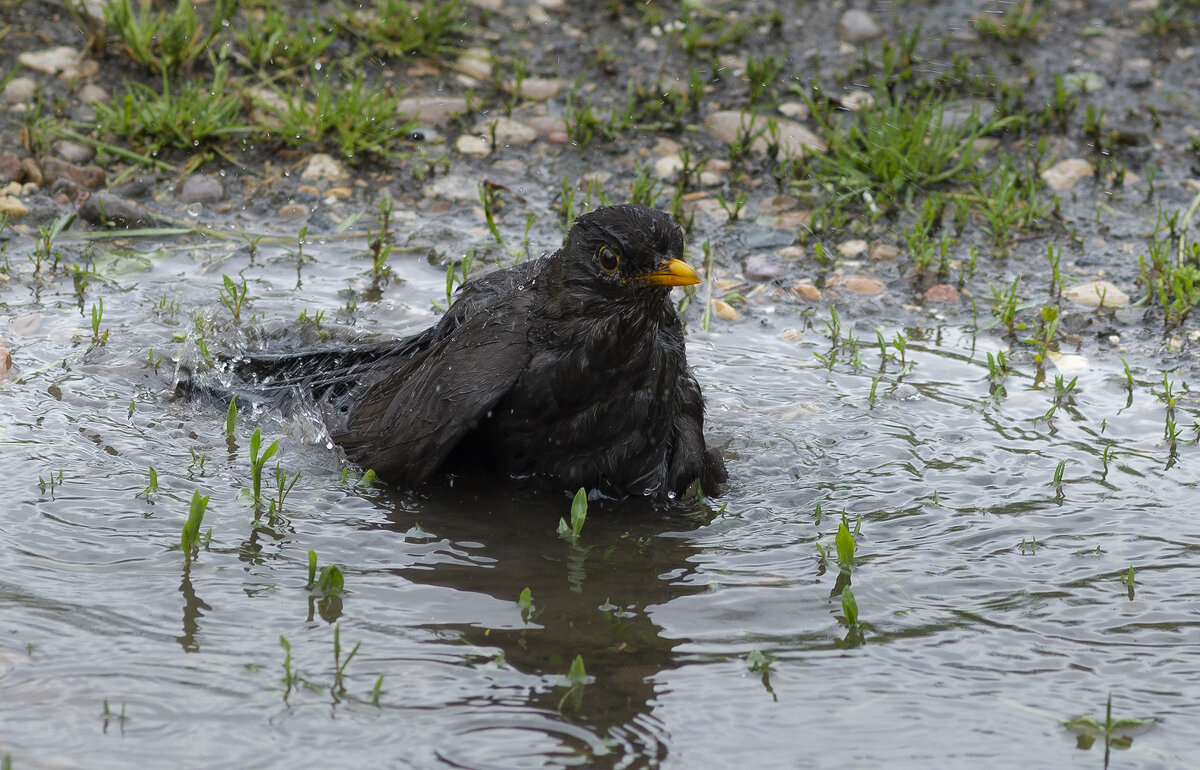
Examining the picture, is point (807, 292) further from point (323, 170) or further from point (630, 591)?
point (630, 591)

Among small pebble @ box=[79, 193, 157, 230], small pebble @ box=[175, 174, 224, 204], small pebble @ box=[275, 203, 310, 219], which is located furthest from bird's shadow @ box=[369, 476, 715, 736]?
small pebble @ box=[175, 174, 224, 204]

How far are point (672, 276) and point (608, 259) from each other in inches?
9.8

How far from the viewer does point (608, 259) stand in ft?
15.3

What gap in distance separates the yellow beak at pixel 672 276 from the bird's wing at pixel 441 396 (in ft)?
1.73

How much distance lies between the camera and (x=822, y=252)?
7074 millimetres

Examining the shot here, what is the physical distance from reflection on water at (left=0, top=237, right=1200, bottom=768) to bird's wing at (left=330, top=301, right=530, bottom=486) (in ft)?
0.51

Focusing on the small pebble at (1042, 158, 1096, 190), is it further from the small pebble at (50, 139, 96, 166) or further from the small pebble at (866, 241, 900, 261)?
the small pebble at (50, 139, 96, 166)

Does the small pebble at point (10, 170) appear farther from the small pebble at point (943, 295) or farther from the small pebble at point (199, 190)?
the small pebble at point (943, 295)

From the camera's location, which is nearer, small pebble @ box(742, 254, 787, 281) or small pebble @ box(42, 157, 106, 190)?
small pebble @ box(742, 254, 787, 281)

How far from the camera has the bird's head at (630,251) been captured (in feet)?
15.0

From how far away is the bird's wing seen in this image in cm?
465

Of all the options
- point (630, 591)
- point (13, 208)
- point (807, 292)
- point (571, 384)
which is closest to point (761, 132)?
→ point (807, 292)

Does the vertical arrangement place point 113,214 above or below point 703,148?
below

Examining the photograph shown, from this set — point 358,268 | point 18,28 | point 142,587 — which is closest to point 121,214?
point 358,268
